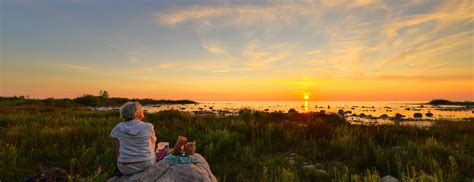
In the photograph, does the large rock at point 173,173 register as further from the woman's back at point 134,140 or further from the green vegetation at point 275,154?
the green vegetation at point 275,154

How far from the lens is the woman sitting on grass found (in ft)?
17.5

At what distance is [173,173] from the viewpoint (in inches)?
198

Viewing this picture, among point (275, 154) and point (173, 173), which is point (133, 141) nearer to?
point (173, 173)

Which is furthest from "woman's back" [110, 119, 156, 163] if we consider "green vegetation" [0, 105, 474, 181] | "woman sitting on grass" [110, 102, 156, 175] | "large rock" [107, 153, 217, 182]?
"green vegetation" [0, 105, 474, 181]

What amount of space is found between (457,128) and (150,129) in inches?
572

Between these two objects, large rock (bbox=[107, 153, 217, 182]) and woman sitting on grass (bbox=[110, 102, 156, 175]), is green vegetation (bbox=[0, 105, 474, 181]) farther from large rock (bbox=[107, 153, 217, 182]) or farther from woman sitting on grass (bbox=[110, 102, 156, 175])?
woman sitting on grass (bbox=[110, 102, 156, 175])

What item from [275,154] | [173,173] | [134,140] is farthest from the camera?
[275,154]

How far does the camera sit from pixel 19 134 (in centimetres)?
1032

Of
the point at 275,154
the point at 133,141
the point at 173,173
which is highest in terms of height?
the point at 133,141

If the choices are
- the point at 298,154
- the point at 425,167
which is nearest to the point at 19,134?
the point at 298,154

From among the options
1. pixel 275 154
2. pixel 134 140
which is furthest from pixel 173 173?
pixel 275 154

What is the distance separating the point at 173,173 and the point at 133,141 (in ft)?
3.11

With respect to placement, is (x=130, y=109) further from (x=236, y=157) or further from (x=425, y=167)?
(x=425, y=167)

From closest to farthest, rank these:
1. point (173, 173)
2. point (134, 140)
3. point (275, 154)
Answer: point (173, 173)
point (134, 140)
point (275, 154)
